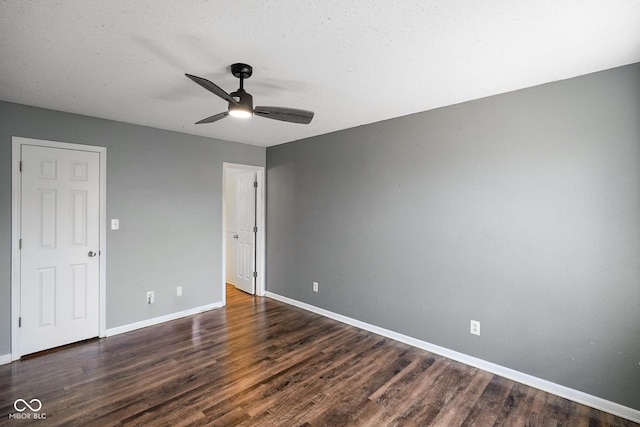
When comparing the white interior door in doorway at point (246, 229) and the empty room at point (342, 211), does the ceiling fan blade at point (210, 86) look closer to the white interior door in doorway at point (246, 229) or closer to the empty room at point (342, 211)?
the empty room at point (342, 211)

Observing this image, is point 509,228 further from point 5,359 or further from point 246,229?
point 5,359

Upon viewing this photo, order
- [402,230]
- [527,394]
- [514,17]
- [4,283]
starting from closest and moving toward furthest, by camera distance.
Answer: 1. [514,17]
2. [527,394]
3. [4,283]
4. [402,230]

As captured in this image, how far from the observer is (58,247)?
3.03 m

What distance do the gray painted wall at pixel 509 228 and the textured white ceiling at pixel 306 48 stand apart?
36cm

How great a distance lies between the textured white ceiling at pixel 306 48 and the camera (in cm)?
150

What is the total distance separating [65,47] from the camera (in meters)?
1.84

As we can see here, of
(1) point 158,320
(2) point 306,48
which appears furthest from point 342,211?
(1) point 158,320

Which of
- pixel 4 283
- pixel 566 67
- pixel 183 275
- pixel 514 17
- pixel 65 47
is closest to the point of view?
pixel 514 17

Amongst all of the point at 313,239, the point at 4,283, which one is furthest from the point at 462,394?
the point at 4,283

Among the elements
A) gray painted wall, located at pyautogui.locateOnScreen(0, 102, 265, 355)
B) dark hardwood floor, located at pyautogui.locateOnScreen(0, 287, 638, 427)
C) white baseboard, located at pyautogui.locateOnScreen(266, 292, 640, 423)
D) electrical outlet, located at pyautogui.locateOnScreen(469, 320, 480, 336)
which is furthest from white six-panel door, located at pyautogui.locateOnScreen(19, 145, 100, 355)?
electrical outlet, located at pyautogui.locateOnScreen(469, 320, 480, 336)

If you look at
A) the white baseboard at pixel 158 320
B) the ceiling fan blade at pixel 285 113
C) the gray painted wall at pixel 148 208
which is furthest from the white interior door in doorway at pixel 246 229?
the ceiling fan blade at pixel 285 113

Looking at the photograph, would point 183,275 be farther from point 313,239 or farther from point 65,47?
point 65,47

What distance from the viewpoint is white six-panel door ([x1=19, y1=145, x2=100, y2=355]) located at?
2.86 meters

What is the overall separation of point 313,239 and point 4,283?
10.2 feet
